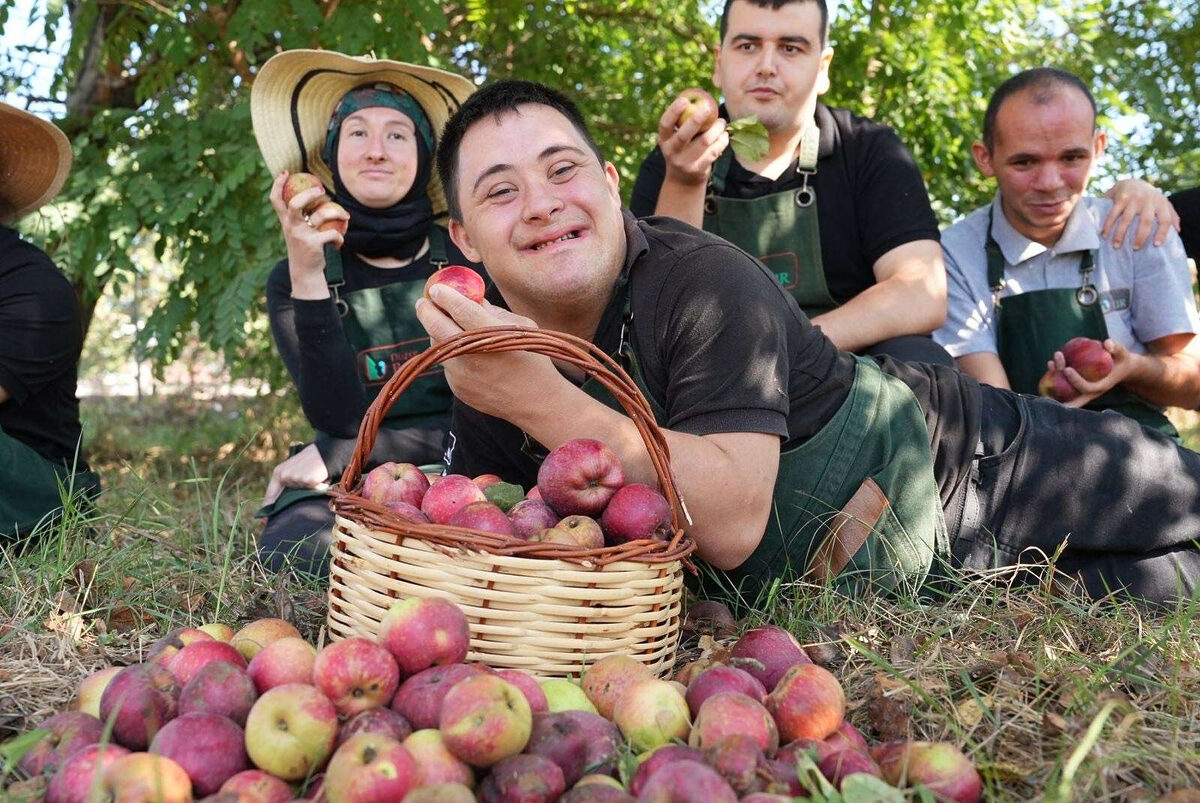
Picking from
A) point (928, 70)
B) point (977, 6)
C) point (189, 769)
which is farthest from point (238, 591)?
point (977, 6)

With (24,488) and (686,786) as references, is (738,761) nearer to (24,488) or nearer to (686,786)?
(686,786)

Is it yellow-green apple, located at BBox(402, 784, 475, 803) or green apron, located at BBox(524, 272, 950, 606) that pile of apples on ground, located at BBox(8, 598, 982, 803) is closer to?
yellow-green apple, located at BBox(402, 784, 475, 803)

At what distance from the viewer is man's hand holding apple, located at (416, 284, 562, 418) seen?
226cm

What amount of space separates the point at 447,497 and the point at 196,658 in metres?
0.60

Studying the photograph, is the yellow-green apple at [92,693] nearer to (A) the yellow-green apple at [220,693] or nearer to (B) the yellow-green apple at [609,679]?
(A) the yellow-green apple at [220,693]

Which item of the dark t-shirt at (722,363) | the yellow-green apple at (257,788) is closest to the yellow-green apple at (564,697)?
the yellow-green apple at (257,788)

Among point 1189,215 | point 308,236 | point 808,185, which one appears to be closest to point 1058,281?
point 1189,215

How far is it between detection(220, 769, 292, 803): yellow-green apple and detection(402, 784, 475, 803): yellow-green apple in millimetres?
232

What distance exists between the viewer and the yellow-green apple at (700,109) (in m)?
3.41

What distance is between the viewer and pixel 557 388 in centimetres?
235

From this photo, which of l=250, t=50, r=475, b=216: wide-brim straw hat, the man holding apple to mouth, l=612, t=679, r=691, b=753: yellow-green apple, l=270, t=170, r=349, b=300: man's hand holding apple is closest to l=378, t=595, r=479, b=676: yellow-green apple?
l=612, t=679, r=691, b=753: yellow-green apple

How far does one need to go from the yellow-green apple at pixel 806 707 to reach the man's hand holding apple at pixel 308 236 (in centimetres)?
240

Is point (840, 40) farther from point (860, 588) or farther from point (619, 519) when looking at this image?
point (619, 519)

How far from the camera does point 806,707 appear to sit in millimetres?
1813
